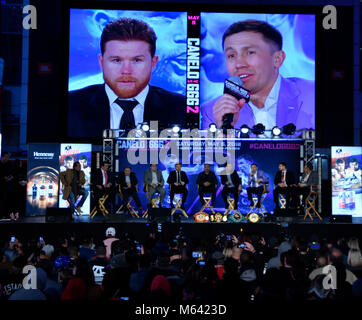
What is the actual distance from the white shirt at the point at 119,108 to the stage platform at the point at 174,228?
4.69 meters

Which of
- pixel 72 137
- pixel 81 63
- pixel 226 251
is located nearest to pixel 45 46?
pixel 81 63

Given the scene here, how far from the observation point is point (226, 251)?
6117mm

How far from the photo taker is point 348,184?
13359 mm

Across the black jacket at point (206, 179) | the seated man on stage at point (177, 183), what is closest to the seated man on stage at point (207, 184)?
the black jacket at point (206, 179)

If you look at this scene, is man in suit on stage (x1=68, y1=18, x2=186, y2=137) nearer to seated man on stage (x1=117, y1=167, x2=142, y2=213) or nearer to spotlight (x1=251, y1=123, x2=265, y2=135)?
spotlight (x1=251, y1=123, x2=265, y2=135)

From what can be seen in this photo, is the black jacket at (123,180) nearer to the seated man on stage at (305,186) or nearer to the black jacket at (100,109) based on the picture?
the black jacket at (100,109)

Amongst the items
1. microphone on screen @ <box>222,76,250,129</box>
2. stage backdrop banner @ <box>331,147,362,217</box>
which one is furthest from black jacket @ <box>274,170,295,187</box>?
microphone on screen @ <box>222,76,250,129</box>

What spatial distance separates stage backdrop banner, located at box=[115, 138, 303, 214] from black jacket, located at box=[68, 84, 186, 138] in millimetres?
1138

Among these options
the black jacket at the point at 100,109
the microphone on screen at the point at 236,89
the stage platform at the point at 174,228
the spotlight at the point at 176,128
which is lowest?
the stage platform at the point at 174,228

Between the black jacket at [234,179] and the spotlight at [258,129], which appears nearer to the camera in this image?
the black jacket at [234,179]

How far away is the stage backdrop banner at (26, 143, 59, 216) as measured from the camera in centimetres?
1340

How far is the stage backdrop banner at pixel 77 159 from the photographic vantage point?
43.8 ft

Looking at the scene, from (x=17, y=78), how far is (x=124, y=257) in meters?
12.8
